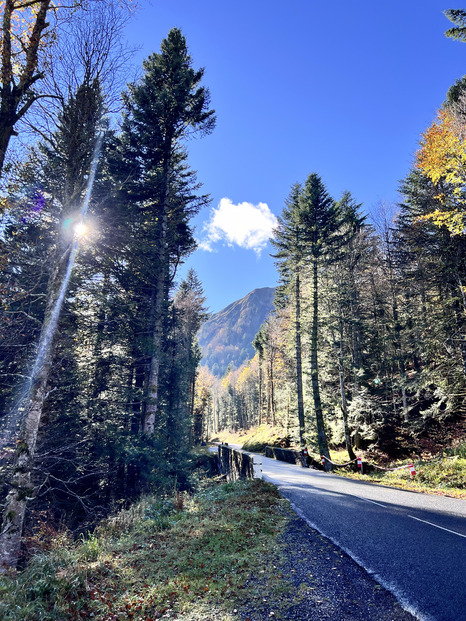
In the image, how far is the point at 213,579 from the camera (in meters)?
4.51

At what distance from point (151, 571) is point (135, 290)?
38.0 ft

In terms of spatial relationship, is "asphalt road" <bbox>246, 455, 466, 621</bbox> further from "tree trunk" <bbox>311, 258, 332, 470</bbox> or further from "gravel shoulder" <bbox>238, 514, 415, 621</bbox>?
"tree trunk" <bbox>311, 258, 332, 470</bbox>

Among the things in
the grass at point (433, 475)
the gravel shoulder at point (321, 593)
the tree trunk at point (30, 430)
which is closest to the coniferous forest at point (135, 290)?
the tree trunk at point (30, 430)

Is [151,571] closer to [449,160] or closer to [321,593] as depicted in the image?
[321,593]

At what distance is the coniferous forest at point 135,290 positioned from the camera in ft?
23.2

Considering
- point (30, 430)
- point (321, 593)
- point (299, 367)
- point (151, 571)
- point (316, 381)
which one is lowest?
point (151, 571)

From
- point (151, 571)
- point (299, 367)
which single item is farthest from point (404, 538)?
point (299, 367)

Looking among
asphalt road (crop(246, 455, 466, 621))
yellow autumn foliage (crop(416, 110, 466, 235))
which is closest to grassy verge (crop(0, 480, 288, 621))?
asphalt road (crop(246, 455, 466, 621))

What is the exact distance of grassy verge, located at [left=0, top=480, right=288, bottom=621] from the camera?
3.79 m

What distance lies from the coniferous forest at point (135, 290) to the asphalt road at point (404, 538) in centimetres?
587

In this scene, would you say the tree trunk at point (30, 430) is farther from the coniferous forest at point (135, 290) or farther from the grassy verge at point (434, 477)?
the grassy verge at point (434, 477)

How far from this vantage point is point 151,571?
4.82 meters

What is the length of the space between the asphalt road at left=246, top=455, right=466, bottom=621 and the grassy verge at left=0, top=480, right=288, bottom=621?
4.83 ft

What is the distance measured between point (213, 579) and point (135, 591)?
1.18 metres
